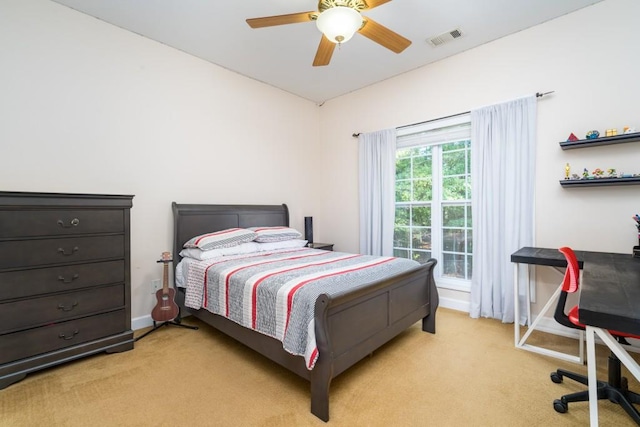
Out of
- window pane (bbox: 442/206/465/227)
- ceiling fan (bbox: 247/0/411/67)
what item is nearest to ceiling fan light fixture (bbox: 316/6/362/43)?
ceiling fan (bbox: 247/0/411/67)

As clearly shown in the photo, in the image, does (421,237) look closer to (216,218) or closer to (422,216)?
(422,216)

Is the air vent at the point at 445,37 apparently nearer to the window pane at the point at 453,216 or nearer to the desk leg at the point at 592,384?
the window pane at the point at 453,216

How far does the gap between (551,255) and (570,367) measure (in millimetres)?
854

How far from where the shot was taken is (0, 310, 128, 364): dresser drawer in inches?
80.0

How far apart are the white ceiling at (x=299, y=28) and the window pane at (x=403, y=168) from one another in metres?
1.17

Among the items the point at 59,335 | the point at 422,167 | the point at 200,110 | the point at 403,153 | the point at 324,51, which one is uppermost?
the point at 324,51

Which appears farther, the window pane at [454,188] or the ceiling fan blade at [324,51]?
the window pane at [454,188]

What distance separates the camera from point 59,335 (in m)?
2.22

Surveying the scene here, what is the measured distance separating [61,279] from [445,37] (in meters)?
4.18

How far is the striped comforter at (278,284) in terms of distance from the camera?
5.94 feet

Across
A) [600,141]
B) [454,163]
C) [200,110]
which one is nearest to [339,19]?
[200,110]

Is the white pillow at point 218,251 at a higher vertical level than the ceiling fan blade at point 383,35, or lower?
lower

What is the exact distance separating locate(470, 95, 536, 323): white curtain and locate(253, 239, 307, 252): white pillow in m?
2.09

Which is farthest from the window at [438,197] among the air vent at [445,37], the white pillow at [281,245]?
the white pillow at [281,245]
